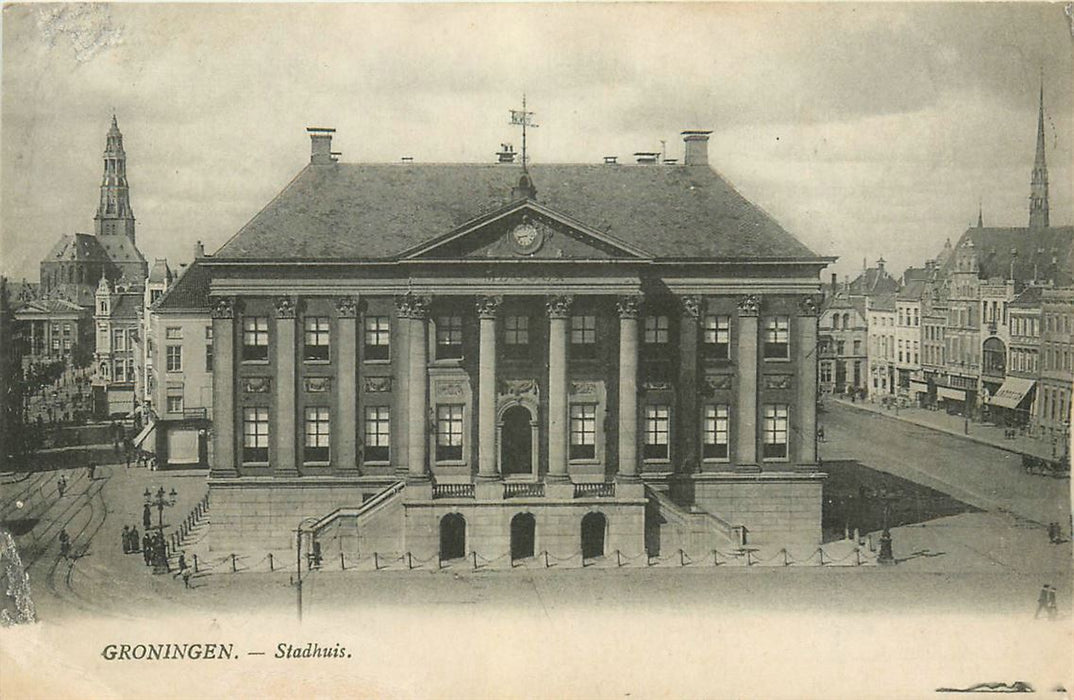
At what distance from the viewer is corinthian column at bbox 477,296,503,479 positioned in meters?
36.6

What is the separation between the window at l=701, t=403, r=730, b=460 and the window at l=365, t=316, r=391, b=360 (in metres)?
11.2

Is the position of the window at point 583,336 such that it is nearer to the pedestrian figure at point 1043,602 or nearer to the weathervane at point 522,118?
the weathervane at point 522,118

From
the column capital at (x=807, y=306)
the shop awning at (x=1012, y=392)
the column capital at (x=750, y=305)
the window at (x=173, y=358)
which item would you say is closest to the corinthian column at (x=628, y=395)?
the column capital at (x=750, y=305)

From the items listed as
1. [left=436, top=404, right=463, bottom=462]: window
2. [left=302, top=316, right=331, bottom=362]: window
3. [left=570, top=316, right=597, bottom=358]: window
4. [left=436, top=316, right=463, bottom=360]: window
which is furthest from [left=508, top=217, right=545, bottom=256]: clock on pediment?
[left=302, top=316, right=331, bottom=362]: window

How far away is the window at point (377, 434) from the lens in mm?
38781

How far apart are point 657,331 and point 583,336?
8.68 feet

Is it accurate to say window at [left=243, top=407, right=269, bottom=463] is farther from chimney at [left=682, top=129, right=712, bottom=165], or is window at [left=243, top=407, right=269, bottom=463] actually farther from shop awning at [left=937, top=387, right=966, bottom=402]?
shop awning at [left=937, top=387, right=966, bottom=402]

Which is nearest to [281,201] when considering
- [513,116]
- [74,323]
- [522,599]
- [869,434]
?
[74,323]

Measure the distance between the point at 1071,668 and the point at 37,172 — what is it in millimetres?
30325

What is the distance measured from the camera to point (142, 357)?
4812cm

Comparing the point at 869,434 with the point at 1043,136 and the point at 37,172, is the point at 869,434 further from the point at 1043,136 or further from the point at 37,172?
the point at 37,172

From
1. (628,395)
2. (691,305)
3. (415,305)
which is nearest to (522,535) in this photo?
(628,395)

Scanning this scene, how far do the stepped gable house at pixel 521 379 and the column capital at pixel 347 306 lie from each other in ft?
0.25

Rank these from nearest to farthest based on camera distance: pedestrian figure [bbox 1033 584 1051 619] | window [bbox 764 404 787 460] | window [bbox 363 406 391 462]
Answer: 1. pedestrian figure [bbox 1033 584 1051 619]
2. window [bbox 363 406 391 462]
3. window [bbox 764 404 787 460]
